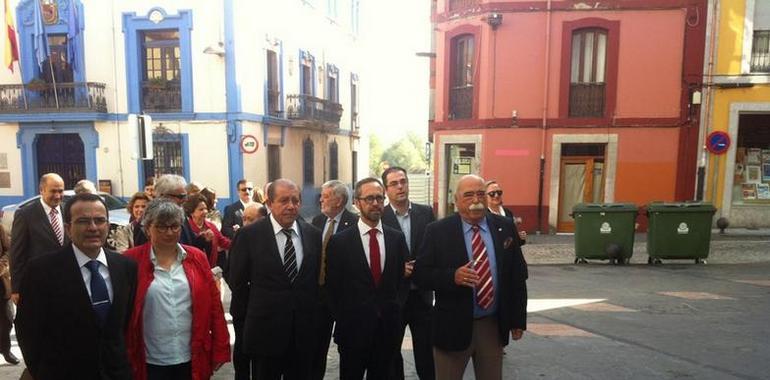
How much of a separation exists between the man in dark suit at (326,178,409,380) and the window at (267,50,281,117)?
16.2m

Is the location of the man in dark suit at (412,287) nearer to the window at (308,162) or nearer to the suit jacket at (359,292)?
the suit jacket at (359,292)

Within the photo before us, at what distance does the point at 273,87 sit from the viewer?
19359 mm

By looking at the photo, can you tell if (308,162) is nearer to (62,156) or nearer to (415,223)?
(62,156)

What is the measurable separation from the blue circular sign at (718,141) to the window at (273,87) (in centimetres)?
1445

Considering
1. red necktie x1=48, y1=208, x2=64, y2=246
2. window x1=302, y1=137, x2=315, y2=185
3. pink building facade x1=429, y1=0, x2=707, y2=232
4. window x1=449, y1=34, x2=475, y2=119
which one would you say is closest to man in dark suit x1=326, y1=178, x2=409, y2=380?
red necktie x1=48, y1=208, x2=64, y2=246

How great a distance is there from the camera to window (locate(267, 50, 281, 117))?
18984 mm

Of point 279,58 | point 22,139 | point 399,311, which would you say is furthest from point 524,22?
point 22,139

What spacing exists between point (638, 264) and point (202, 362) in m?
9.67

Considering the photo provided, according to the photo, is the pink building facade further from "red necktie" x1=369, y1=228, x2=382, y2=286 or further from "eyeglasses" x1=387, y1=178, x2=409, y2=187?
"red necktie" x1=369, y1=228, x2=382, y2=286

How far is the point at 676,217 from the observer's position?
32.3ft

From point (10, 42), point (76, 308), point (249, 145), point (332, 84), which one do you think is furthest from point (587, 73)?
point (10, 42)

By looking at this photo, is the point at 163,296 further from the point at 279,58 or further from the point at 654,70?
the point at 279,58

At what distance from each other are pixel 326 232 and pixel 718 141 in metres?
12.6

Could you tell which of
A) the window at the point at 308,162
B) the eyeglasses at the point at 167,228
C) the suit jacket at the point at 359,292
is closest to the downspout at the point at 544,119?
the window at the point at 308,162
